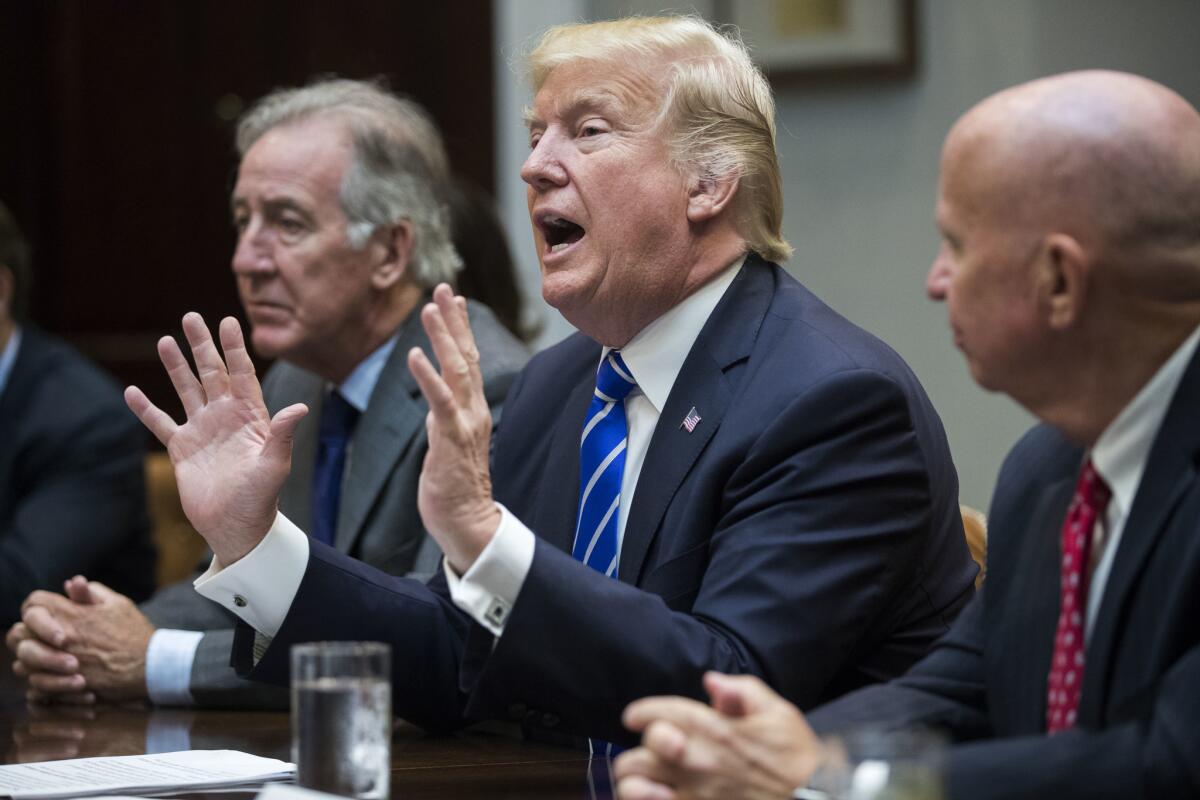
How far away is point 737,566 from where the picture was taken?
1.96 metres

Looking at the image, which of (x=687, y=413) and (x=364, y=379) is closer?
(x=687, y=413)

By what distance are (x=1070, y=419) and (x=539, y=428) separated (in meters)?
1.09

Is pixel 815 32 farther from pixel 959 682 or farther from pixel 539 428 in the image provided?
pixel 959 682

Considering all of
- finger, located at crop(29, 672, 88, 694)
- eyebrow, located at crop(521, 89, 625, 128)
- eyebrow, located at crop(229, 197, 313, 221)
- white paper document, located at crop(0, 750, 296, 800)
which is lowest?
finger, located at crop(29, 672, 88, 694)

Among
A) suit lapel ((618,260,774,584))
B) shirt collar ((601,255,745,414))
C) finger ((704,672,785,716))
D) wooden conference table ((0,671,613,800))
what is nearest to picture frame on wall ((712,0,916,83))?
shirt collar ((601,255,745,414))

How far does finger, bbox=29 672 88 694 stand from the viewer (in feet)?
8.34

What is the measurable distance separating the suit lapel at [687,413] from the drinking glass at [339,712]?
0.69m

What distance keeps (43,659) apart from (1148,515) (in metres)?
1.77

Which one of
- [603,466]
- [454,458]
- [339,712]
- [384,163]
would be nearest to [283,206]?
[384,163]

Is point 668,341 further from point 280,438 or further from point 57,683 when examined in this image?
point 57,683

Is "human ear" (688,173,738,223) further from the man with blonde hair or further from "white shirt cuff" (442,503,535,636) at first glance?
"white shirt cuff" (442,503,535,636)

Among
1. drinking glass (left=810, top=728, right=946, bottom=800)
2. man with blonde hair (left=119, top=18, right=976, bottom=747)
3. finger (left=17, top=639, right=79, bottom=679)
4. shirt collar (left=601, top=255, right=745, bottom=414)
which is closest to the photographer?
drinking glass (left=810, top=728, right=946, bottom=800)

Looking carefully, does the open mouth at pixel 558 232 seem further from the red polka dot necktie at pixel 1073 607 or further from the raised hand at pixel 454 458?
the red polka dot necktie at pixel 1073 607

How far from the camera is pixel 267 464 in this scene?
205 cm
